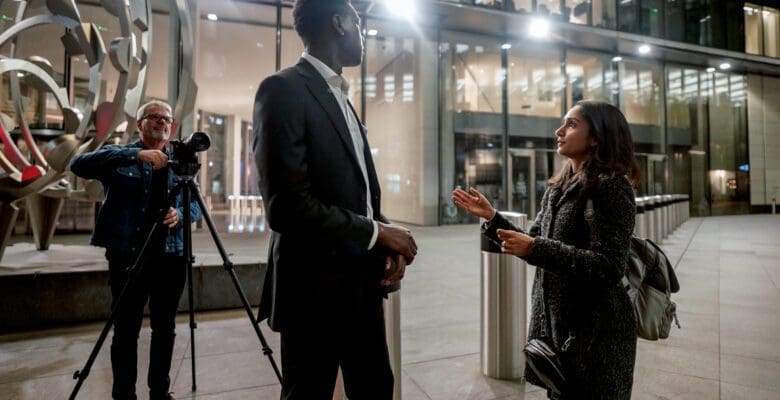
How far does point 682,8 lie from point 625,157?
21.6 metres

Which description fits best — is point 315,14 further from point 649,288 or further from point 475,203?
point 649,288

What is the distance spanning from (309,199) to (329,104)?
334 mm

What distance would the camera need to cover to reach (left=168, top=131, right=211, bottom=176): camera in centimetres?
233

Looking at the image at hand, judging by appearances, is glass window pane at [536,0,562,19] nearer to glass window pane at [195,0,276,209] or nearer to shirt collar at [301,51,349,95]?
glass window pane at [195,0,276,209]

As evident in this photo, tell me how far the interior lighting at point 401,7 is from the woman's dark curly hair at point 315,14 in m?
12.3

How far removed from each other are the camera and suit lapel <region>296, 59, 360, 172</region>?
1191 millimetres

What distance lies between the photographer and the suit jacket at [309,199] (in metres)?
1.25

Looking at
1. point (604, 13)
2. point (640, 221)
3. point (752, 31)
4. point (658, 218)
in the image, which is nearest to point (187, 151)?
point (640, 221)

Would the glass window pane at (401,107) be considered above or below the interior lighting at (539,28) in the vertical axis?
below

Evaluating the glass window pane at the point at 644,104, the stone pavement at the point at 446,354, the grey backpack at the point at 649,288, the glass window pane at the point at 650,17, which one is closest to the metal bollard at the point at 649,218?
the stone pavement at the point at 446,354

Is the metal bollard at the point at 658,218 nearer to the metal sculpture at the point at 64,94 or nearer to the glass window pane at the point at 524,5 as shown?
the glass window pane at the point at 524,5

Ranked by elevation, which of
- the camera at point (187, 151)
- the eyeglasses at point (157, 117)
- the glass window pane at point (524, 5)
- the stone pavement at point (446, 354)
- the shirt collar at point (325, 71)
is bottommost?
the stone pavement at point (446, 354)

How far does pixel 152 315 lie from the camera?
2.70 m

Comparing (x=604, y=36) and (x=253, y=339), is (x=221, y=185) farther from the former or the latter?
(x=604, y=36)
